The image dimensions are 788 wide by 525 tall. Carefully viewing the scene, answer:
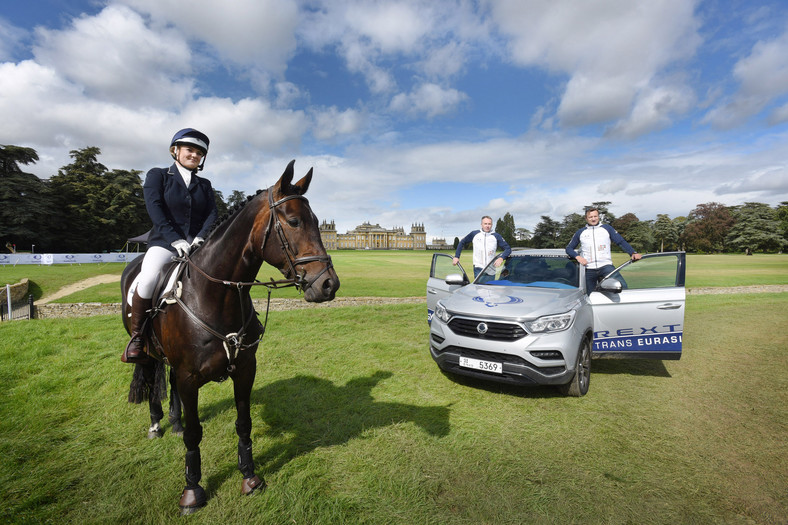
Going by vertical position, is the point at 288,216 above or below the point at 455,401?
above

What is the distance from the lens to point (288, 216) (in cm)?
269

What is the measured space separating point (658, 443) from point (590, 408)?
36.9 inches

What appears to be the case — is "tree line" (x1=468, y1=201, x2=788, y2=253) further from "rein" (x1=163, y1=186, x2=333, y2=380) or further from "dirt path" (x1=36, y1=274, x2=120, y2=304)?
"rein" (x1=163, y1=186, x2=333, y2=380)

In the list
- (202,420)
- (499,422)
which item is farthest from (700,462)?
(202,420)

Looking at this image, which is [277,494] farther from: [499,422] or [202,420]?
[499,422]

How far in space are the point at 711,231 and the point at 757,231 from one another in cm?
988

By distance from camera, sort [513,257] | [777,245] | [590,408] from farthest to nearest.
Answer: [777,245] < [513,257] < [590,408]

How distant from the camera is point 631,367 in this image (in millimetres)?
6750

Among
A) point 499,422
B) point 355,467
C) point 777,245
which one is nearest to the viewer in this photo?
point 355,467

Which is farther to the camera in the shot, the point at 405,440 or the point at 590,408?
the point at 590,408

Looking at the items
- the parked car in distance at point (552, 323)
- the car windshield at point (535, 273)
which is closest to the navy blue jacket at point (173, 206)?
the parked car in distance at point (552, 323)

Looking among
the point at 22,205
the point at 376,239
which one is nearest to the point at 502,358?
the point at 22,205

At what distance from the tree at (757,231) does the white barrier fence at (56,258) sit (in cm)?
11003

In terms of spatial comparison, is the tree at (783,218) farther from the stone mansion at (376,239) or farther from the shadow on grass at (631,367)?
the stone mansion at (376,239)
